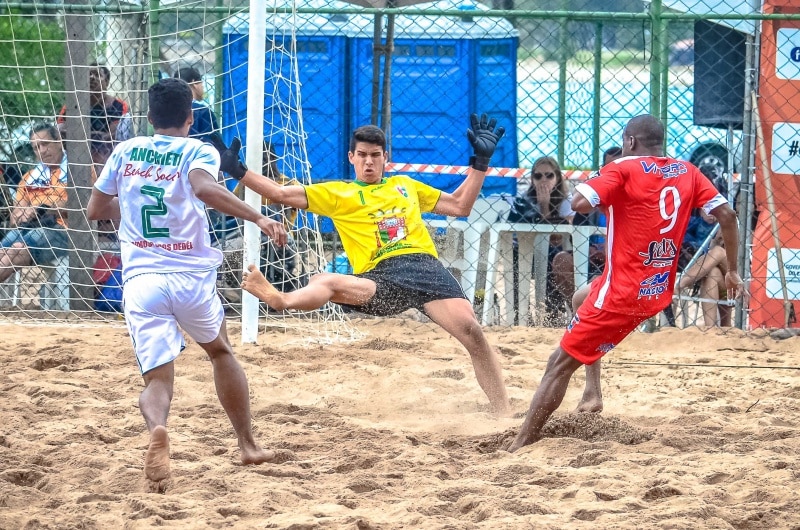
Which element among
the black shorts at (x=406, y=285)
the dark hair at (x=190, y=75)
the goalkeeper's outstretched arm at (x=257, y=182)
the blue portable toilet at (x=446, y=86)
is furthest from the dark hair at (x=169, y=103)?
the blue portable toilet at (x=446, y=86)

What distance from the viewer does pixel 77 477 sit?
4172 mm

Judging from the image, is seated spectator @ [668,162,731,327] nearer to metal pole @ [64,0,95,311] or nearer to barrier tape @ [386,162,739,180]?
barrier tape @ [386,162,739,180]

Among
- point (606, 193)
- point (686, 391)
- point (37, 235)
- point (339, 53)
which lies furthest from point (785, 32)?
point (37, 235)

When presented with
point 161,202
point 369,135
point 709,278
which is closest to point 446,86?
point 709,278

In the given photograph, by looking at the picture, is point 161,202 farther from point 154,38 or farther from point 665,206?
point 154,38

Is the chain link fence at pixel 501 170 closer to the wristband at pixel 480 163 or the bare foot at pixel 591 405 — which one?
the wristband at pixel 480 163

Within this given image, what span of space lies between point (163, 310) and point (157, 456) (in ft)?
1.92

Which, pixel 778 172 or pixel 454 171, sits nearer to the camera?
pixel 778 172

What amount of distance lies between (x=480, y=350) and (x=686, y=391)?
141 centimetres

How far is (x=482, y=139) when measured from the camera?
572cm

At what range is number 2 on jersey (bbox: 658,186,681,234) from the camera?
4.67 m

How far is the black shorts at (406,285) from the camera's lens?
18.2 feet

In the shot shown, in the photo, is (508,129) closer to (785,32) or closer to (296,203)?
(785,32)

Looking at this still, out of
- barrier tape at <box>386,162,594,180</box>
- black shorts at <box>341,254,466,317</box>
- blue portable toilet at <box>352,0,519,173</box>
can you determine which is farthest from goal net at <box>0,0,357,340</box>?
blue portable toilet at <box>352,0,519,173</box>
